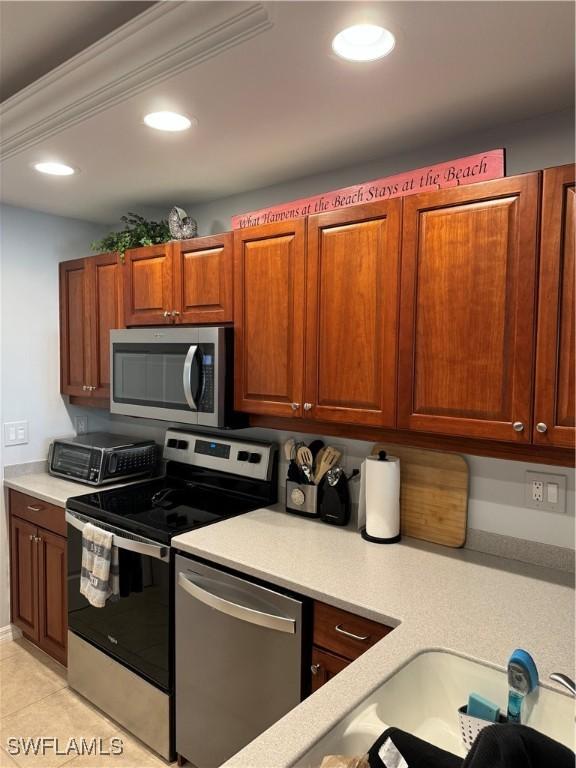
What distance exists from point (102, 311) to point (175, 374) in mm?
781

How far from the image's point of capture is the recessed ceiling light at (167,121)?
68.2 inches

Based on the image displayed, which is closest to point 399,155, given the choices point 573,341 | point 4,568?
point 573,341

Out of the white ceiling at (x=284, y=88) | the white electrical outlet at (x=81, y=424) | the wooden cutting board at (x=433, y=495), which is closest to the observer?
the white ceiling at (x=284, y=88)

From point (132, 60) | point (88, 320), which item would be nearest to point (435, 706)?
point (132, 60)

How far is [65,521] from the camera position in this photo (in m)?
2.54

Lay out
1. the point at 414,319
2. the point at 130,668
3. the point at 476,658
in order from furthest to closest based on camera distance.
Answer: the point at 130,668 < the point at 414,319 < the point at 476,658

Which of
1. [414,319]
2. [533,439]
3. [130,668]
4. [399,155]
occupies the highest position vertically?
[399,155]

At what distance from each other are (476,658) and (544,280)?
38.5 inches

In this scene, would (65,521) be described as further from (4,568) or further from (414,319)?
(414,319)

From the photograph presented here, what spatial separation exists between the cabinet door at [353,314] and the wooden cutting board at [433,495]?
0.32 meters

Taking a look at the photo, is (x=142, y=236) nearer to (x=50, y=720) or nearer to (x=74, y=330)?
(x=74, y=330)

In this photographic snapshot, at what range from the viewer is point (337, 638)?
62.4 inches

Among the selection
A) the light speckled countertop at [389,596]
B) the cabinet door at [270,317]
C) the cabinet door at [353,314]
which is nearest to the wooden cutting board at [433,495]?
the light speckled countertop at [389,596]

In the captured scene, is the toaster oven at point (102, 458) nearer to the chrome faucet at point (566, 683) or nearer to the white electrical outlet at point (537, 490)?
the white electrical outlet at point (537, 490)
